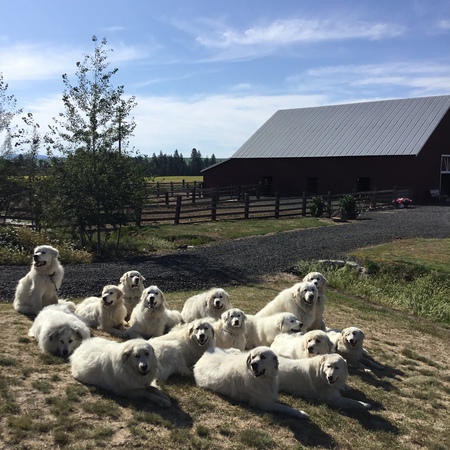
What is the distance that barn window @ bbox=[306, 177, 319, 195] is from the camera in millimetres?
42375

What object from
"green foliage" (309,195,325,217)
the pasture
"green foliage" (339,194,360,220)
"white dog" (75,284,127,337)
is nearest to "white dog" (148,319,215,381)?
the pasture

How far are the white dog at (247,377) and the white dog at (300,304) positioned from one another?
2.37 metres

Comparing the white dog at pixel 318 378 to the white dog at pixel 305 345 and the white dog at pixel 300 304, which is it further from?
the white dog at pixel 300 304

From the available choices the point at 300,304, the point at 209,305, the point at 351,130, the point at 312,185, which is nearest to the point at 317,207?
the point at 312,185

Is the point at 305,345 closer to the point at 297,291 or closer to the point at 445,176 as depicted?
the point at 297,291

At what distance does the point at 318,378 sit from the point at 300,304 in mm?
2361

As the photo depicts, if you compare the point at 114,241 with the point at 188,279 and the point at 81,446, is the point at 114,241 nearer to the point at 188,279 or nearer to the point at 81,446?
the point at 188,279

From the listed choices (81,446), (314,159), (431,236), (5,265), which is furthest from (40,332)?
(314,159)

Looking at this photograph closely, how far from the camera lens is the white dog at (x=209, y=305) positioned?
8.41m

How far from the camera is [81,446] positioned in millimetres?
4746

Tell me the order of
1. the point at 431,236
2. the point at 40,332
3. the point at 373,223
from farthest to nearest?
the point at 373,223
the point at 431,236
the point at 40,332

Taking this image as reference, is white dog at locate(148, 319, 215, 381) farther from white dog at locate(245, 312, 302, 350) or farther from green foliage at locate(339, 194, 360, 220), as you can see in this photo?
green foliage at locate(339, 194, 360, 220)

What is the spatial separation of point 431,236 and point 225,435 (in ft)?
63.9

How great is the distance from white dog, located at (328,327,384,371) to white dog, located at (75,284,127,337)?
142 inches
